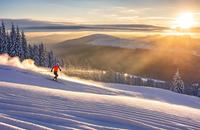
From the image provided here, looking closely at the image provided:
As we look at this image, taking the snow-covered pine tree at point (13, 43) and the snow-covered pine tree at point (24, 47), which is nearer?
the snow-covered pine tree at point (13, 43)

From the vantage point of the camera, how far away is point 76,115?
9.12m

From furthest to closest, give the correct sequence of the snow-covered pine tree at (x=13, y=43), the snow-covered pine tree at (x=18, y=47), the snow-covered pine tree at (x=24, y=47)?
the snow-covered pine tree at (x=24, y=47) → the snow-covered pine tree at (x=18, y=47) → the snow-covered pine tree at (x=13, y=43)

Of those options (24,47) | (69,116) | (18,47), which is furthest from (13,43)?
(69,116)

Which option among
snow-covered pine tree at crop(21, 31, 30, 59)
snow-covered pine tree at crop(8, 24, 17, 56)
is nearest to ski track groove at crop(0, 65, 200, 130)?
snow-covered pine tree at crop(8, 24, 17, 56)

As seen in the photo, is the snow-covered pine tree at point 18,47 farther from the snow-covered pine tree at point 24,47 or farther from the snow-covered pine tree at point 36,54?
the snow-covered pine tree at point 36,54

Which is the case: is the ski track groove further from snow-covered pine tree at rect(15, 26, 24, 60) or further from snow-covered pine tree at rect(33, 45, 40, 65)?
snow-covered pine tree at rect(33, 45, 40, 65)

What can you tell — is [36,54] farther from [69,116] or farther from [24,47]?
[69,116]

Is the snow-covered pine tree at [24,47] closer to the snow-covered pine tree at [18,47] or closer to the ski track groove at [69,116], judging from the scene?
the snow-covered pine tree at [18,47]

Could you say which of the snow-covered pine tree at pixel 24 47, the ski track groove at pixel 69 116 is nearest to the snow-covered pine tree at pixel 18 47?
the snow-covered pine tree at pixel 24 47

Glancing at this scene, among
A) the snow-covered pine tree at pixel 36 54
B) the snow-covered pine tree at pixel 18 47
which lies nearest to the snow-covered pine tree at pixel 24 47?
the snow-covered pine tree at pixel 18 47

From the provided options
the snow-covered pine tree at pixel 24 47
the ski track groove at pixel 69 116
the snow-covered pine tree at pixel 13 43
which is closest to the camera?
the ski track groove at pixel 69 116

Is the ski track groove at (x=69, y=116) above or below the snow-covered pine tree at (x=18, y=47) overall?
below

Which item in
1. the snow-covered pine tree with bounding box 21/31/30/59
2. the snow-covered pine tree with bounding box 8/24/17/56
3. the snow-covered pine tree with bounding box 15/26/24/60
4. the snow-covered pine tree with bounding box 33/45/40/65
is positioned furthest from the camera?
the snow-covered pine tree with bounding box 33/45/40/65

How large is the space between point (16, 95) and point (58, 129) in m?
3.86
